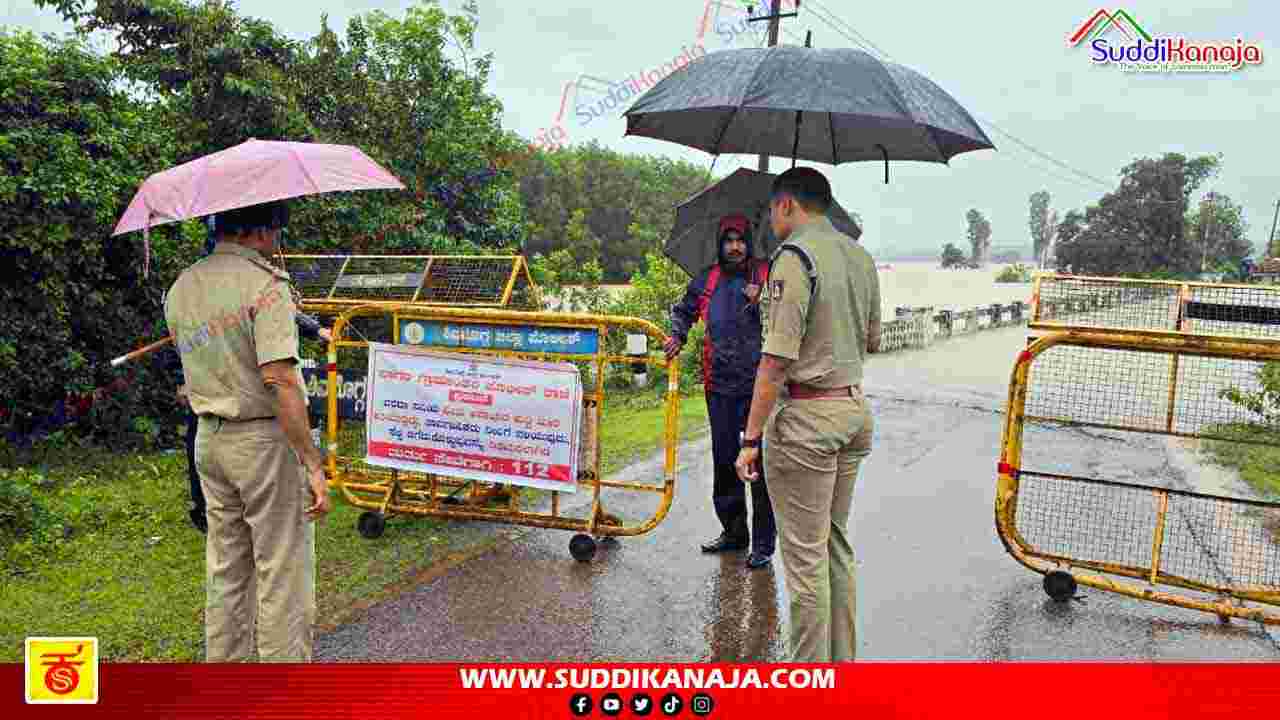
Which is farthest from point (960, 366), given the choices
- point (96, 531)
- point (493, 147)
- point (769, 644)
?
point (96, 531)

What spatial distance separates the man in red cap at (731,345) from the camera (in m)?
4.83

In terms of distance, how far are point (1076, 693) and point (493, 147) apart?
887 centimetres

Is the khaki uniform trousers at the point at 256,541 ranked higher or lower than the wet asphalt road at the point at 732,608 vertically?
higher

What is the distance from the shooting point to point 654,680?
11.2ft

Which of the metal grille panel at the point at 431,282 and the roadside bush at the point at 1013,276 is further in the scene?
the roadside bush at the point at 1013,276

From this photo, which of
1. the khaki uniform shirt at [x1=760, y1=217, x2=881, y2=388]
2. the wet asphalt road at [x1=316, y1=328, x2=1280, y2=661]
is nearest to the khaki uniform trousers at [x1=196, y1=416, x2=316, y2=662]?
the wet asphalt road at [x1=316, y1=328, x2=1280, y2=661]

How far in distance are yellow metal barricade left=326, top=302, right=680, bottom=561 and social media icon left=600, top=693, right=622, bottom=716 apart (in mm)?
1566

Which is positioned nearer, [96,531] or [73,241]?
[96,531]

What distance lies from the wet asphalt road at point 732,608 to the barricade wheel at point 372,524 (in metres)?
0.67

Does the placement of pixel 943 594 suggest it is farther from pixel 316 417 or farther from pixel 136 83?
pixel 136 83

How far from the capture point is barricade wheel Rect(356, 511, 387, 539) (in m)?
5.27

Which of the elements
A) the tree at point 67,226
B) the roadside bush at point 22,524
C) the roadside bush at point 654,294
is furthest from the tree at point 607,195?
the roadside bush at point 22,524

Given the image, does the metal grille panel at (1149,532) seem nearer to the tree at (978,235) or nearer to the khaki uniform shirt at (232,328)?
the khaki uniform shirt at (232,328)

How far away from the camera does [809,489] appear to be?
3.36 metres
